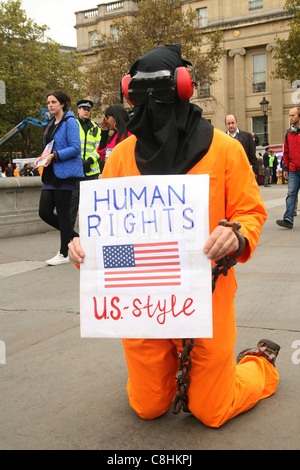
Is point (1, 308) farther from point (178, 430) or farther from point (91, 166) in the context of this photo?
point (91, 166)

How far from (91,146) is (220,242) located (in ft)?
18.0

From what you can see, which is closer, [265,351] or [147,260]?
[147,260]

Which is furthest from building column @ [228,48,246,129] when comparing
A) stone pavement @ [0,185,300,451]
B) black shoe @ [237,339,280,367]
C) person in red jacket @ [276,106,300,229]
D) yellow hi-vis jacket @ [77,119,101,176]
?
black shoe @ [237,339,280,367]

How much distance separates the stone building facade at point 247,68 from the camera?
40562 millimetres

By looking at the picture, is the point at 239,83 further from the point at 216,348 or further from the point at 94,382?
the point at 216,348

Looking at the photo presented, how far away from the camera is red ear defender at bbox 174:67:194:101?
2.18m

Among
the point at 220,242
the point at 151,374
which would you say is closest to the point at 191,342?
→ the point at 151,374

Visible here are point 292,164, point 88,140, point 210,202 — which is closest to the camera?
point 210,202

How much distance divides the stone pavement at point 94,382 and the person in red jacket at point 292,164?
3.39 meters

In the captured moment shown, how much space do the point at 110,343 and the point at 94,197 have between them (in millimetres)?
1520

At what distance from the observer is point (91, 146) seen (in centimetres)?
721

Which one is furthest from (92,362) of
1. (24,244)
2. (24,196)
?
(24,196)

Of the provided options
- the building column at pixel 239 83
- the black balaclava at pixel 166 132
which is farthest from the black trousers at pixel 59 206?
the building column at pixel 239 83

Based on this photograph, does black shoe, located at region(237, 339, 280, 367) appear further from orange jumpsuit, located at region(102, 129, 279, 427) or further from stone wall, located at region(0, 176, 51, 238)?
stone wall, located at region(0, 176, 51, 238)
